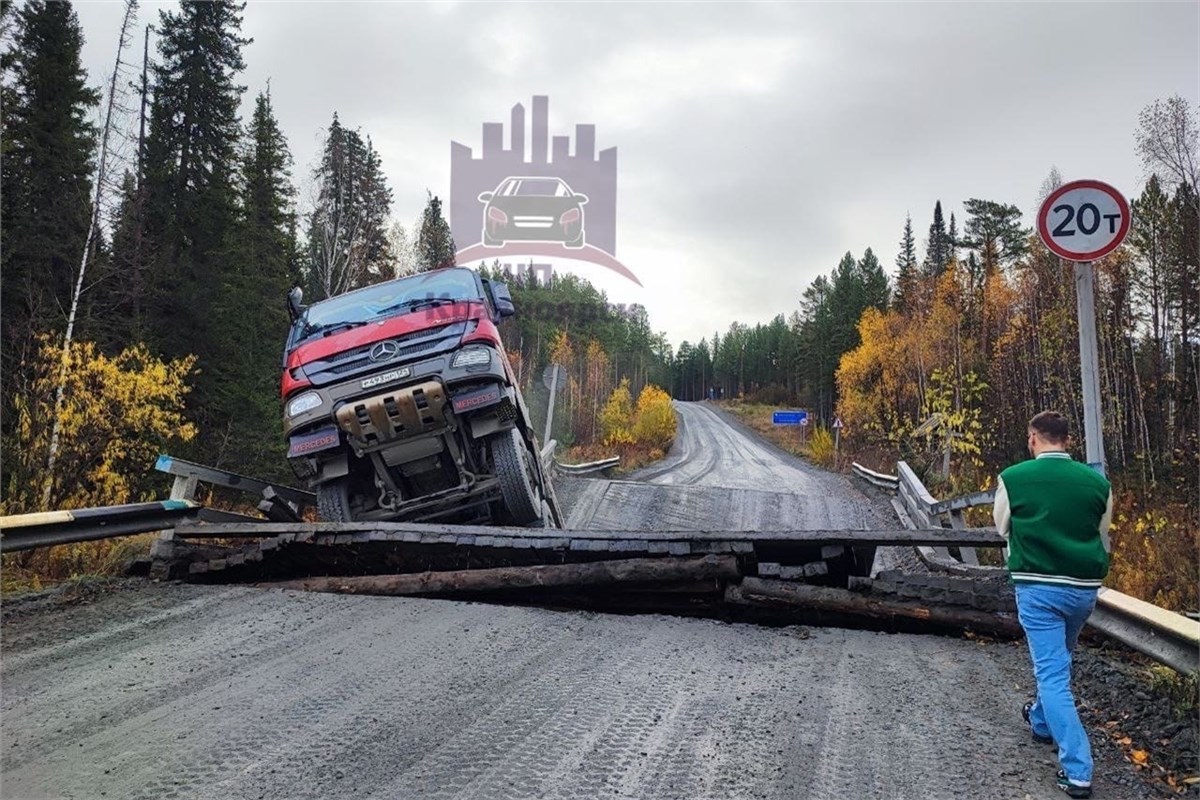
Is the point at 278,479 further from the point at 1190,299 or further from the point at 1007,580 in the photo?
the point at 1190,299

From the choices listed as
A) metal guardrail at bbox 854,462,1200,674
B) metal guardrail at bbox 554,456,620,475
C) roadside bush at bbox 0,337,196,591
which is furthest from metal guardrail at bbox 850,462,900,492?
roadside bush at bbox 0,337,196,591

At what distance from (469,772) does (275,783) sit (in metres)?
0.69

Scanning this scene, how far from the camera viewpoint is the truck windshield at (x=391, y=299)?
283 inches

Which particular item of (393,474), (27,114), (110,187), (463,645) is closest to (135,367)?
(110,187)

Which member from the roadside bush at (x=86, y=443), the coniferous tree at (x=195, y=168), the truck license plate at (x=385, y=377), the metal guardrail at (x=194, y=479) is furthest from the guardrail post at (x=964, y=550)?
the coniferous tree at (x=195, y=168)

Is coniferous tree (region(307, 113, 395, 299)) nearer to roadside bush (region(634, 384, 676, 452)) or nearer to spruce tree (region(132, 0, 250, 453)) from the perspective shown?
spruce tree (region(132, 0, 250, 453))

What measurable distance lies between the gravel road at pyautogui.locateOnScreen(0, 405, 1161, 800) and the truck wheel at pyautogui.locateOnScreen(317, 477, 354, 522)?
1.56 metres

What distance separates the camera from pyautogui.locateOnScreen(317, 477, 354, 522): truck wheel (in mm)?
6691

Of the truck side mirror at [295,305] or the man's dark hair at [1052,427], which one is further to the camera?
the truck side mirror at [295,305]

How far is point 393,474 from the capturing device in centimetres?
683

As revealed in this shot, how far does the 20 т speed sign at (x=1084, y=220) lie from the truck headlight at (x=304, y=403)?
6.05m

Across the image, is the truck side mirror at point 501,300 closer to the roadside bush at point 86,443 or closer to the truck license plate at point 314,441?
the truck license plate at point 314,441

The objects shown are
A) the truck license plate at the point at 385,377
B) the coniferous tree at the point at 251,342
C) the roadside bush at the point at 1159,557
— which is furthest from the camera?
the coniferous tree at the point at 251,342

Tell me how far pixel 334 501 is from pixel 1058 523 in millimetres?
5884
